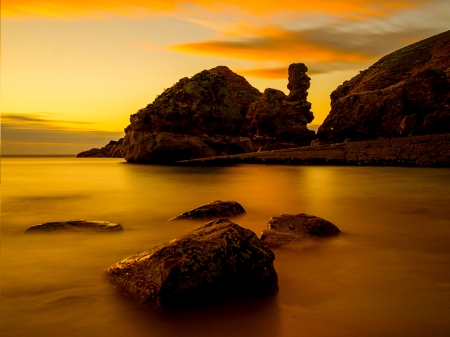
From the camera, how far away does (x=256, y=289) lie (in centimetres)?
288

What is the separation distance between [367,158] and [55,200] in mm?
15724

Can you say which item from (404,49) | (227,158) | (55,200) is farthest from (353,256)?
(404,49)

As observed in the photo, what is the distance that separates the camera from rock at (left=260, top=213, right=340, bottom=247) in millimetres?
4298

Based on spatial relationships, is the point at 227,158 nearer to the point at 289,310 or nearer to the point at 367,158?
the point at 367,158

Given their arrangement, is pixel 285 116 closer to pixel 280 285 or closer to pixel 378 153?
pixel 378 153

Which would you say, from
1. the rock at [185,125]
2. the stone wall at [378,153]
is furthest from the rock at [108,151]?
the stone wall at [378,153]

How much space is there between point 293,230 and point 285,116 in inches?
1792

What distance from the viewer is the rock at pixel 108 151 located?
226 feet

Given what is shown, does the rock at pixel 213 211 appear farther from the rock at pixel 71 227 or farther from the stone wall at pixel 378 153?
the stone wall at pixel 378 153

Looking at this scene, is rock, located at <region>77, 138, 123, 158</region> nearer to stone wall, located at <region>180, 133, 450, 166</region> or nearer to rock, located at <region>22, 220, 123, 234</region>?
stone wall, located at <region>180, 133, 450, 166</region>

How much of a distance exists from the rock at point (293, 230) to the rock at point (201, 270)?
4.08 feet

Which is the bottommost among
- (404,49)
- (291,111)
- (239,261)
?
(239,261)

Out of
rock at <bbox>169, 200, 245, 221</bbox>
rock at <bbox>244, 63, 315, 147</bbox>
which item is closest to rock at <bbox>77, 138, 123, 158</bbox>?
rock at <bbox>244, 63, 315, 147</bbox>

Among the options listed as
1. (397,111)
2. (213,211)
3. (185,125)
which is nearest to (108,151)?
(185,125)
